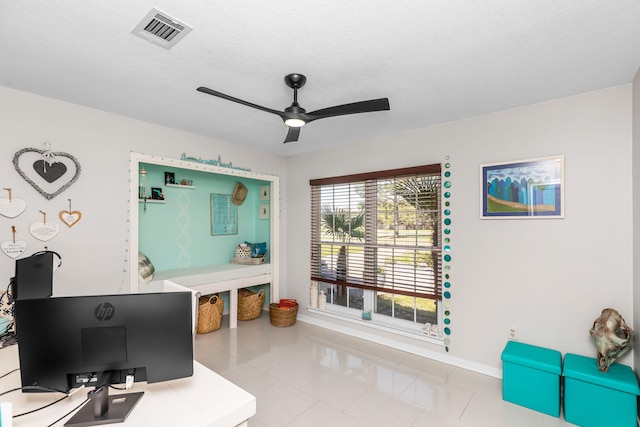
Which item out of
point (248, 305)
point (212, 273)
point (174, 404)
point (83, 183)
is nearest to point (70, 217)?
point (83, 183)

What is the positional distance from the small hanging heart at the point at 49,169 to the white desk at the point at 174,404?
1.75m

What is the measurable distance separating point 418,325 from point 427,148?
1965 millimetres

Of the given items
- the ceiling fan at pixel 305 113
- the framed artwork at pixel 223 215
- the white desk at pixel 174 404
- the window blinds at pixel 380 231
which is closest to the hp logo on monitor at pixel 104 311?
the white desk at pixel 174 404

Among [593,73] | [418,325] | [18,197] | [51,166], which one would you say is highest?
[593,73]

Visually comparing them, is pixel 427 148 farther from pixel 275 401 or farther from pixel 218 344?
pixel 218 344

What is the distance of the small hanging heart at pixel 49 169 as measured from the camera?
8.16 ft

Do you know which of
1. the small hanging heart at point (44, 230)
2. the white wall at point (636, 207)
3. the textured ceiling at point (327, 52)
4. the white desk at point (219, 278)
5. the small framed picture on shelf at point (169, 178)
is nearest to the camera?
the textured ceiling at point (327, 52)

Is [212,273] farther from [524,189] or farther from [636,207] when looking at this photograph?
[636,207]

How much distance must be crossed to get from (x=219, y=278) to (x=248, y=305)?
2.38 ft

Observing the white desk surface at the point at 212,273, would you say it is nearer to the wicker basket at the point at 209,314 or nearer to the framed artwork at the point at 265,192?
the wicker basket at the point at 209,314

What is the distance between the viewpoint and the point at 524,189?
267 cm

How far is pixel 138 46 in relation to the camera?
1808mm

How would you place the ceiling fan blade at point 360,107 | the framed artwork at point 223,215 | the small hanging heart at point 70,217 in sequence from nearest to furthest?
1. the ceiling fan blade at point 360,107
2. the small hanging heart at point 70,217
3. the framed artwork at point 223,215

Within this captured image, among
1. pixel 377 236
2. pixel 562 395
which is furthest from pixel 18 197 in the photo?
pixel 562 395
